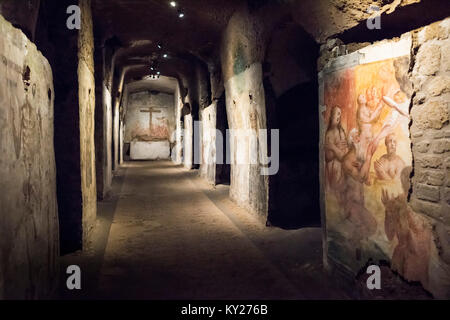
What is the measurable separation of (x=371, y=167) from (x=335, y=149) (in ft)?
1.69

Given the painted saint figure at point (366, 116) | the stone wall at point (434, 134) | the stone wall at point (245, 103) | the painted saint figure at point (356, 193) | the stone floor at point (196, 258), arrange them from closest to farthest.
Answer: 1. the stone wall at point (434, 134)
2. the painted saint figure at point (366, 116)
3. the painted saint figure at point (356, 193)
4. the stone floor at point (196, 258)
5. the stone wall at point (245, 103)

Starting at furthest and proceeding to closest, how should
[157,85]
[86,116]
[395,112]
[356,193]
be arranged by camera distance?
1. [157,85]
2. [86,116]
3. [356,193]
4. [395,112]

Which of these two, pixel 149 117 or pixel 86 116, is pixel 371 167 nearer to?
pixel 86 116

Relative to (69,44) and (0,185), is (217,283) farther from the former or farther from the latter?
(69,44)

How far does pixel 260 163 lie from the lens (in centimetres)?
624

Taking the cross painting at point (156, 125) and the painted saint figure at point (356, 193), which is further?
the cross painting at point (156, 125)

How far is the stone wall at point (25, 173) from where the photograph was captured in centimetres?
216

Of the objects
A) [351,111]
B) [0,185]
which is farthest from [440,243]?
[0,185]

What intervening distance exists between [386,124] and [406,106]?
0.23 metres

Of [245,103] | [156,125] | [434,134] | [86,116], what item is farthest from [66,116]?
[156,125]

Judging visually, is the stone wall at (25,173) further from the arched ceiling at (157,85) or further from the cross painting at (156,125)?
the cross painting at (156,125)

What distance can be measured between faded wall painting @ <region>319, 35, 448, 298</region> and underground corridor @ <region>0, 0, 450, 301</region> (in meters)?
0.01

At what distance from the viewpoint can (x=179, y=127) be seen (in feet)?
60.6

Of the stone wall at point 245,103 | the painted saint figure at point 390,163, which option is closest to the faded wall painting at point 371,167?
the painted saint figure at point 390,163
